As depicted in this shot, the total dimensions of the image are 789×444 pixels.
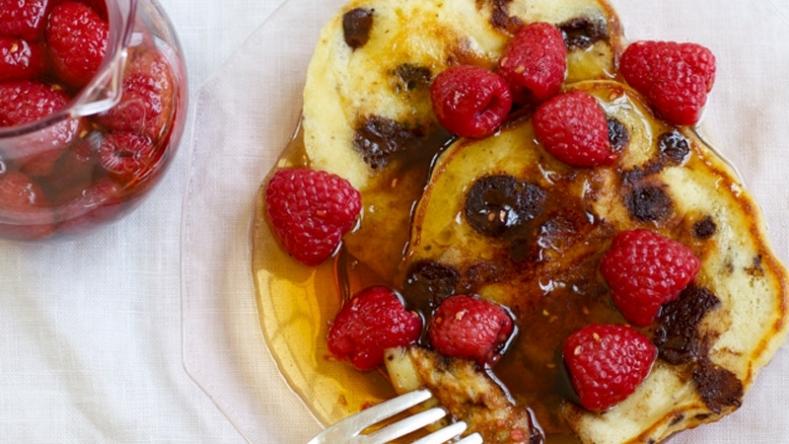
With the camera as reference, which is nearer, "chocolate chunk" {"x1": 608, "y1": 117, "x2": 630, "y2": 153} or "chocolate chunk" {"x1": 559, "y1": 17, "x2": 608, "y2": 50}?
"chocolate chunk" {"x1": 608, "y1": 117, "x2": 630, "y2": 153}

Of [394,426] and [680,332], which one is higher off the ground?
[680,332]

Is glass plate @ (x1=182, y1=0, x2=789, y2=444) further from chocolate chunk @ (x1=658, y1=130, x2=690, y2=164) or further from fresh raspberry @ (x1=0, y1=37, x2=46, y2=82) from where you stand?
fresh raspberry @ (x1=0, y1=37, x2=46, y2=82)

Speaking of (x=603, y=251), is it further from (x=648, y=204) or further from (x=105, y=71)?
(x=105, y=71)

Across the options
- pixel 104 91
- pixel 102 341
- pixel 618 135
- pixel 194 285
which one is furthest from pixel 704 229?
pixel 102 341

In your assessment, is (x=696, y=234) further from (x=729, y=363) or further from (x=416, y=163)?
(x=416, y=163)

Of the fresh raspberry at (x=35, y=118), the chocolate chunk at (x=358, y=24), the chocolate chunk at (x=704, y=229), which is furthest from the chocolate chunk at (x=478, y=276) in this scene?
the fresh raspberry at (x=35, y=118)

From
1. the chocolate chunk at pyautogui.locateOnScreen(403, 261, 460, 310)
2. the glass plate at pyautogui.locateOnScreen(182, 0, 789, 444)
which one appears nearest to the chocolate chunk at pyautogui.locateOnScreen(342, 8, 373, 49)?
the glass plate at pyautogui.locateOnScreen(182, 0, 789, 444)
